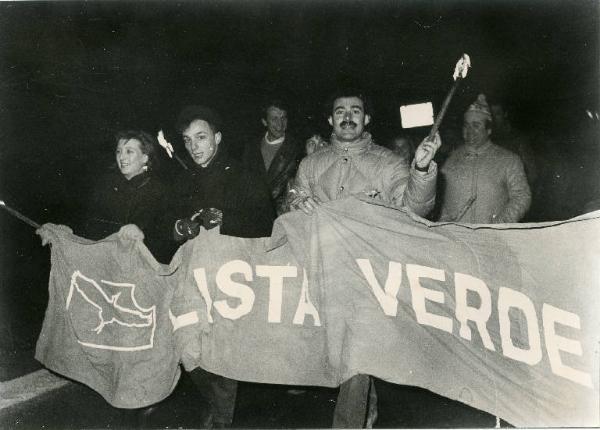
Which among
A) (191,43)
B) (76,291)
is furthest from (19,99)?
(76,291)

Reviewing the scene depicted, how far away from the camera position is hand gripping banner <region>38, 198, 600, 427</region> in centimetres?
274

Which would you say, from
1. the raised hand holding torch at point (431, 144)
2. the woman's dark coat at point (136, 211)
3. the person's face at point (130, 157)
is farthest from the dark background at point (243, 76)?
the raised hand holding torch at point (431, 144)

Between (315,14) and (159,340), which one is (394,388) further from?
(315,14)

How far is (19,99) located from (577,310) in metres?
5.41

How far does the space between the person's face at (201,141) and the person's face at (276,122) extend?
163cm

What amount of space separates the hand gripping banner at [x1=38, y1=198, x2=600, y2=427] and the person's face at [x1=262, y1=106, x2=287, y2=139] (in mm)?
2313

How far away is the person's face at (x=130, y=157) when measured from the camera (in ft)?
13.7

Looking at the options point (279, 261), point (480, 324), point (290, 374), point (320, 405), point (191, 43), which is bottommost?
point (320, 405)

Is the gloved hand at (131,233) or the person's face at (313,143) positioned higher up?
the person's face at (313,143)

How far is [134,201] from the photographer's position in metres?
4.09

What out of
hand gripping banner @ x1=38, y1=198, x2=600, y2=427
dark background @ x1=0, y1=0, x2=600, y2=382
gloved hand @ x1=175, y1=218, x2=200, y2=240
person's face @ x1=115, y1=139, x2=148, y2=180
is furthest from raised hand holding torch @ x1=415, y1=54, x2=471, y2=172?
dark background @ x1=0, y1=0, x2=600, y2=382

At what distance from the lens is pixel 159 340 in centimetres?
361

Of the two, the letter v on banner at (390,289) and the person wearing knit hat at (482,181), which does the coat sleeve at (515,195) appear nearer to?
the person wearing knit hat at (482,181)

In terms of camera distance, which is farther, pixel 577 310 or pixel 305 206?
pixel 305 206
